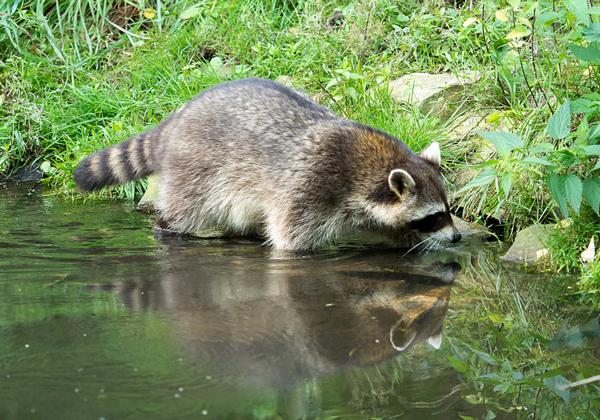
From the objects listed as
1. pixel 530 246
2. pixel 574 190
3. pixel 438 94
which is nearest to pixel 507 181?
pixel 574 190

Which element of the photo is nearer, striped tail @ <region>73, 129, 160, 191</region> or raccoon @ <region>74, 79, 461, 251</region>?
raccoon @ <region>74, 79, 461, 251</region>

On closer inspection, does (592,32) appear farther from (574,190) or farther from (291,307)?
(291,307)

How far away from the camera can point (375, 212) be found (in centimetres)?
564

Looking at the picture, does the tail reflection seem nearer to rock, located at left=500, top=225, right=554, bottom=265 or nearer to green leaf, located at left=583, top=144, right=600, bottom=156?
rock, located at left=500, top=225, right=554, bottom=265

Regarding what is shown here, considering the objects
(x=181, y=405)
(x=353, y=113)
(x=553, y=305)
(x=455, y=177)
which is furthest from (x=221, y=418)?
(x=353, y=113)

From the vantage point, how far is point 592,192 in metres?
4.74

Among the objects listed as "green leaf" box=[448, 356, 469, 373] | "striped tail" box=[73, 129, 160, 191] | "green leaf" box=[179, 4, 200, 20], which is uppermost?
"green leaf" box=[179, 4, 200, 20]

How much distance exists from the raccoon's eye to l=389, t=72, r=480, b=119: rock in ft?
4.00

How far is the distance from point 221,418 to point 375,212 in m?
2.83

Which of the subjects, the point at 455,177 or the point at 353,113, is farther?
the point at 353,113

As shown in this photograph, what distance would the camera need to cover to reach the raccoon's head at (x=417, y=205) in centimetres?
555

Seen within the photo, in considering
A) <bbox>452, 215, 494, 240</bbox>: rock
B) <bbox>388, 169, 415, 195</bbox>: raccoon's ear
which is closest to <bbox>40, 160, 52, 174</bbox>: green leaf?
<bbox>388, 169, 415, 195</bbox>: raccoon's ear

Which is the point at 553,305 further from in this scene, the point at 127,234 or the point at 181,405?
the point at 127,234

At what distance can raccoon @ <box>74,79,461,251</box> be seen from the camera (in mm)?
5633
